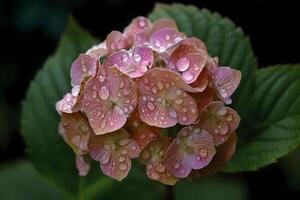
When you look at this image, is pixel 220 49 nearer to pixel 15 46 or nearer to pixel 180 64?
pixel 180 64

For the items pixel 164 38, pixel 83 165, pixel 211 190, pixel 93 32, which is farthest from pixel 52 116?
pixel 93 32

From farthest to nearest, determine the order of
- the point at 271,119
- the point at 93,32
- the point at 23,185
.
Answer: the point at 93,32, the point at 23,185, the point at 271,119

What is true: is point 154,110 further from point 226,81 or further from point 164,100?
point 226,81

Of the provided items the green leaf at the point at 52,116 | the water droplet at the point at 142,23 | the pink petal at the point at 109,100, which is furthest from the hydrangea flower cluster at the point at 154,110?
the green leaf at the point at 52,116

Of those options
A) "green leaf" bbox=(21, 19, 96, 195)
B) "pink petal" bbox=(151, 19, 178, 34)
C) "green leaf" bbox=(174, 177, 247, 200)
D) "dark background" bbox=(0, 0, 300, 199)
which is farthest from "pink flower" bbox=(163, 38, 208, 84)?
"dark background" bbox=(0, 0, 300, 199)

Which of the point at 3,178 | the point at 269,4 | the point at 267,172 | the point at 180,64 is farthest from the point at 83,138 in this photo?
the point at 269,4

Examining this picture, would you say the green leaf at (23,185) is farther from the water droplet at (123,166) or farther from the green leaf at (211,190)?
the water droplet at (123,166)
